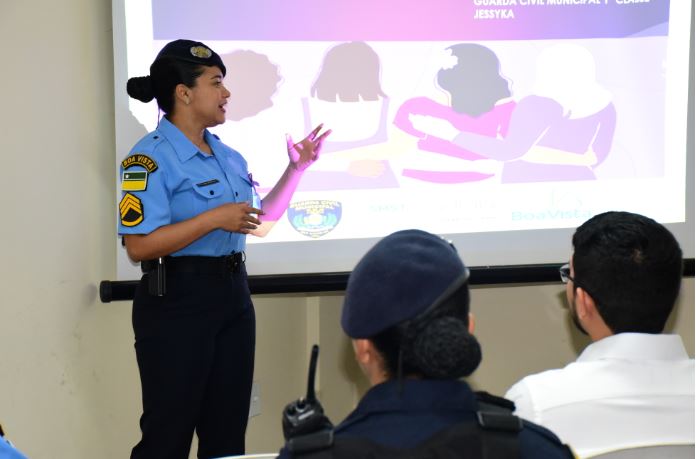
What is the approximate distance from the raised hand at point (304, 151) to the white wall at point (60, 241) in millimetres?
560

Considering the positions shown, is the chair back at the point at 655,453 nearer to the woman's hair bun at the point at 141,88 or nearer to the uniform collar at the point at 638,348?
the uniform collar at the point at 638,348

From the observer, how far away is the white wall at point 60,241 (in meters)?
2.35

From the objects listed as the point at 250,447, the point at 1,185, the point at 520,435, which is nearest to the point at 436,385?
the point at 520,435

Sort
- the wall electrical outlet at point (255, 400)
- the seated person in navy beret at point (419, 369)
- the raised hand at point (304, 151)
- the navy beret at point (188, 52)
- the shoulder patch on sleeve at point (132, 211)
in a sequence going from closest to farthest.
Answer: the seated person in navy beret at point (419, 369)
the shoulder patch on sleeve at point (132, 211)
the navy beret at point (188, 52)
the raised hand at point (304, 151)
the wall electrical outlet at point (255, 400)

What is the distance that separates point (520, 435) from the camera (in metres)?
1.05

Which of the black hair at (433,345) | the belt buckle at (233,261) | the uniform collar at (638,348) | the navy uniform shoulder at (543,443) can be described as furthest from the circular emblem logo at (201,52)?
the navy uniform shoulder at (543,443)

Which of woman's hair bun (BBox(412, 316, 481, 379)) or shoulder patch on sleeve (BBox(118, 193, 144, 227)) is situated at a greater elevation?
shoulder patch on sleeve (BBox(118, 193, 144, 227))

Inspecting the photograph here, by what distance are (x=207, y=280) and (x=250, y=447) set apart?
3.98 ft

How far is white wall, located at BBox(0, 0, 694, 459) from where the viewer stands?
2350mm

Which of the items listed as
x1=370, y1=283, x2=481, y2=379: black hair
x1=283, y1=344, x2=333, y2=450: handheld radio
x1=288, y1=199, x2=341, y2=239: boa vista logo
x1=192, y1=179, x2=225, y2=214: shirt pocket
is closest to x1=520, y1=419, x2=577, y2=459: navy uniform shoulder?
x1=370, y1=283, x2=481, y2=379: black hair

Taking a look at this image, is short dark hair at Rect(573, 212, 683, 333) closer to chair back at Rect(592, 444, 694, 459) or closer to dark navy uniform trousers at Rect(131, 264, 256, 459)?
chair back at Rect(592, 444, 694, 459)

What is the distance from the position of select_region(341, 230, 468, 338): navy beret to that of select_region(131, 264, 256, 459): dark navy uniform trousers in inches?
50.3

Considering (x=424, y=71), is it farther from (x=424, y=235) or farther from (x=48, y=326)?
(x=424, y=235)

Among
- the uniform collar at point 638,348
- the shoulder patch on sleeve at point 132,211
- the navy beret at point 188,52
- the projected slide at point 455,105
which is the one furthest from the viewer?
the projected slide at point 455,105
